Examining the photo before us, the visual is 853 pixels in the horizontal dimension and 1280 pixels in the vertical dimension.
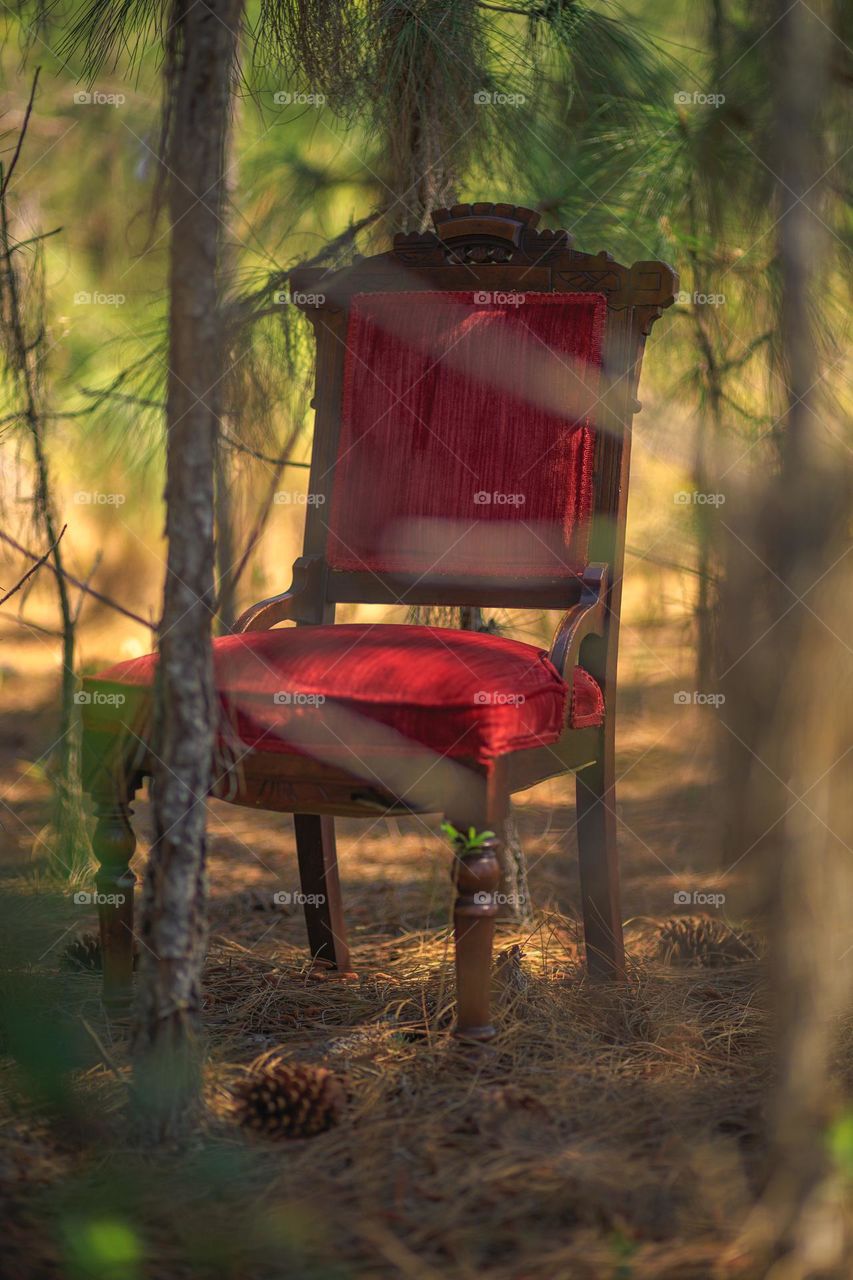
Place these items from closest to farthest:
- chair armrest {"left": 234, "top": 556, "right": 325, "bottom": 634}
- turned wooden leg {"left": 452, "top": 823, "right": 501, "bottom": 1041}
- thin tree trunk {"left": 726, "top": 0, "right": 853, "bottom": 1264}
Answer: thin tree trunk {"left": 726, "top": 0, "right": 853, "bottom": 1264}, turned wooden leg {"left": 452, "top": 823, "right": 501, "bottom": 1041}, chair armrest {"left": 234, "top": 556, "right": 325, "bottom": 634}

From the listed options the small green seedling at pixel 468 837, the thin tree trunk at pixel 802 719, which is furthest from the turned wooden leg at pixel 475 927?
the thin tree trunk at pixel 802 719

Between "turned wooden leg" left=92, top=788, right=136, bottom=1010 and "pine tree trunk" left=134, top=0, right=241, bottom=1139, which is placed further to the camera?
"turned wooden leg" left=92, top=788, right=136, bottom=1010

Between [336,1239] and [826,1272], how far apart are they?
1.71 ft

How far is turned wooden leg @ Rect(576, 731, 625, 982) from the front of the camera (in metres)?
2.17

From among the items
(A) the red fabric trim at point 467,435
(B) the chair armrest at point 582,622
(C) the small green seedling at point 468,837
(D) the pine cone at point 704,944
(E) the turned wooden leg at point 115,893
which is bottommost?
(D) the pine cone at point 704,944

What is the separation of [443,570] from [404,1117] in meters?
0.97

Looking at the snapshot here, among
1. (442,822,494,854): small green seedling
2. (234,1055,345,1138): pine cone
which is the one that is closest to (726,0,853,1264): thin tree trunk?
(442,822,494,854): small green seedling

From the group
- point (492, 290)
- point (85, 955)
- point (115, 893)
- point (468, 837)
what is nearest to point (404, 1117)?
point (468, 837)

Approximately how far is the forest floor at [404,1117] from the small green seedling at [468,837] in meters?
0.31

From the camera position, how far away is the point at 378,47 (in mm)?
2471

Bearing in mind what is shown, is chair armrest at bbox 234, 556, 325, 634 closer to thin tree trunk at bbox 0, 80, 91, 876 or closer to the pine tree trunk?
thin tree trunk at bbox 0, 80, 91, 876

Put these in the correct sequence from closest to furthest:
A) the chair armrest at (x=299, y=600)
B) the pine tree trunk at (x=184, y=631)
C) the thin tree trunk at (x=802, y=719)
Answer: the thin tree trunk at (x=802, y=719)
the pine tree trunk at (x=184, y=631)
the chair armrest at (x=299, y=600)

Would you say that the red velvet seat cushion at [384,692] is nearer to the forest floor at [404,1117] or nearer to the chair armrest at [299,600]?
the chair armrest at [299,600]

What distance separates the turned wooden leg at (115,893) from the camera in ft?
6.40
